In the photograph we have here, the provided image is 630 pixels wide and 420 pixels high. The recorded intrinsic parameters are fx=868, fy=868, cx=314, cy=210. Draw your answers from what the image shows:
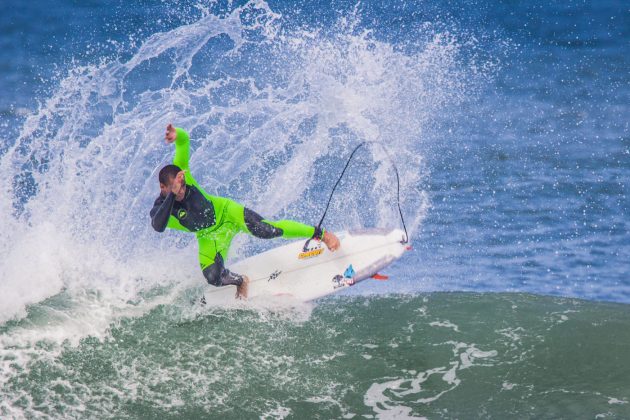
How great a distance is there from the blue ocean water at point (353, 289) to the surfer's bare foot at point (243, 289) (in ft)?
0.59

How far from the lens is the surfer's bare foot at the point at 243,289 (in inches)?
410

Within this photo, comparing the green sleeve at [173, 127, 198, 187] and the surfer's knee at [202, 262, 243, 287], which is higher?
the green sleeve at [173, 127, 198, 187]

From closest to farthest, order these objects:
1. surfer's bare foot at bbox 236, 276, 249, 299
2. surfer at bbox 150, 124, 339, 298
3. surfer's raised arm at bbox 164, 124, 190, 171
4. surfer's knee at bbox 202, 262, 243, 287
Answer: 1. surfer at bbox 150, 124, 339, 298
2. surfer's raised arm at bbox 164, 124, 190, 171
3. surfer's knee at bbox 202, 262, 243, 287
4. surfer's bare foot at bbox 236, 276, 249, 299

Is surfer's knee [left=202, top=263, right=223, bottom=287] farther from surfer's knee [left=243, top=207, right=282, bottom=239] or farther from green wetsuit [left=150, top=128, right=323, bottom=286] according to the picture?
surfer's knee [left=243, top=207, right=282, bottom=239]

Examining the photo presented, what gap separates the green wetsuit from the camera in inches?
372

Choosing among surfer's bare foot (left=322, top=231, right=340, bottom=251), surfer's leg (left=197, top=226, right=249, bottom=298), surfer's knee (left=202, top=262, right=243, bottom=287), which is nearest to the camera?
surfer's leg (left=197, top=226, right=249, bottom=298)

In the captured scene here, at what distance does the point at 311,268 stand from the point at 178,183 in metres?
2.20

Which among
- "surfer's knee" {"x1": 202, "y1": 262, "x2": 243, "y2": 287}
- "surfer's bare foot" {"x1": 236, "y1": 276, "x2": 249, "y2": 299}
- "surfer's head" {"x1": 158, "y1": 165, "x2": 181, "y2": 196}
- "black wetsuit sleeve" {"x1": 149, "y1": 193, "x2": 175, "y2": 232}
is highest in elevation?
"surfer's head" {"x1": 158, "y1": 165, "x2": 181, "y2": 196}

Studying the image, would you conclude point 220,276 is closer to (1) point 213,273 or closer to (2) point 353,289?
(1) point 213,273

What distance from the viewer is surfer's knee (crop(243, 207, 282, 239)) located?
9.69 m

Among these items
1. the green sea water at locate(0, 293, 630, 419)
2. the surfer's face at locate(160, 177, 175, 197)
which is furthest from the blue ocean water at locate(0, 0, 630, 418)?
the surfer's face at locate(160, 177, 175, 197)

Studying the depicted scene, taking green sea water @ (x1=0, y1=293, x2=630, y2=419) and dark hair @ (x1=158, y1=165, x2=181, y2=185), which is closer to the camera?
green sea water @ (x1=0, y1=293, x2=630, y2=419)

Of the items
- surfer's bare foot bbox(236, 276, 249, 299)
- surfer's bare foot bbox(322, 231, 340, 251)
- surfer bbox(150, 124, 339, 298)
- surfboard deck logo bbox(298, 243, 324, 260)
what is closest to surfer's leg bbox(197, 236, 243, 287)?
surfer bbox(150, 124, 339, 298)

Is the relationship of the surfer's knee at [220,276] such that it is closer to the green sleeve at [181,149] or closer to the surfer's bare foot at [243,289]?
the surfer's bare foot at [243,289]
